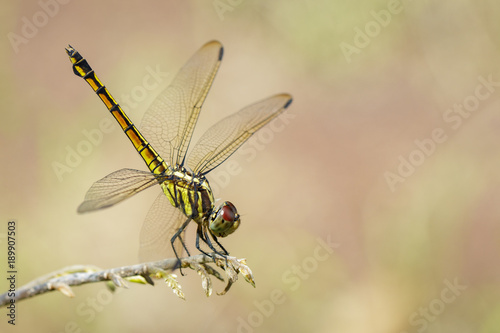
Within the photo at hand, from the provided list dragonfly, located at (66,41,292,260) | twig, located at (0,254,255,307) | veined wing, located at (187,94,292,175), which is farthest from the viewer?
veined wing, located at (187,94,292,175)

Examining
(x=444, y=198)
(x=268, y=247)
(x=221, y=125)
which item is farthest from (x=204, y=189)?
(x=444, y=198)

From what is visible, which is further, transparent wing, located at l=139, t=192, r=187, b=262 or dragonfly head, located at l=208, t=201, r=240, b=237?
transparent wing, located at l=139, t=192, r=187, b=262

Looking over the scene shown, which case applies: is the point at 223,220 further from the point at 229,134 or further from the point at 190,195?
the point at 229,134

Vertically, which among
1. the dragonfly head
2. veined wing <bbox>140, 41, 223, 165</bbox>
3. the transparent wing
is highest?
veined wing <bbox>140, 41, 223, 165</bbox>

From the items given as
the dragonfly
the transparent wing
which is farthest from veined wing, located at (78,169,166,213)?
the transparent wing

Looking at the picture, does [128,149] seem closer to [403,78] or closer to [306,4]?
[306,4]

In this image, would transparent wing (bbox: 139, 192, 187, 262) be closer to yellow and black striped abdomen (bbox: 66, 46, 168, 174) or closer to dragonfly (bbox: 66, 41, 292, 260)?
dragonfly (bbox: 66, 41, 292, 260)
